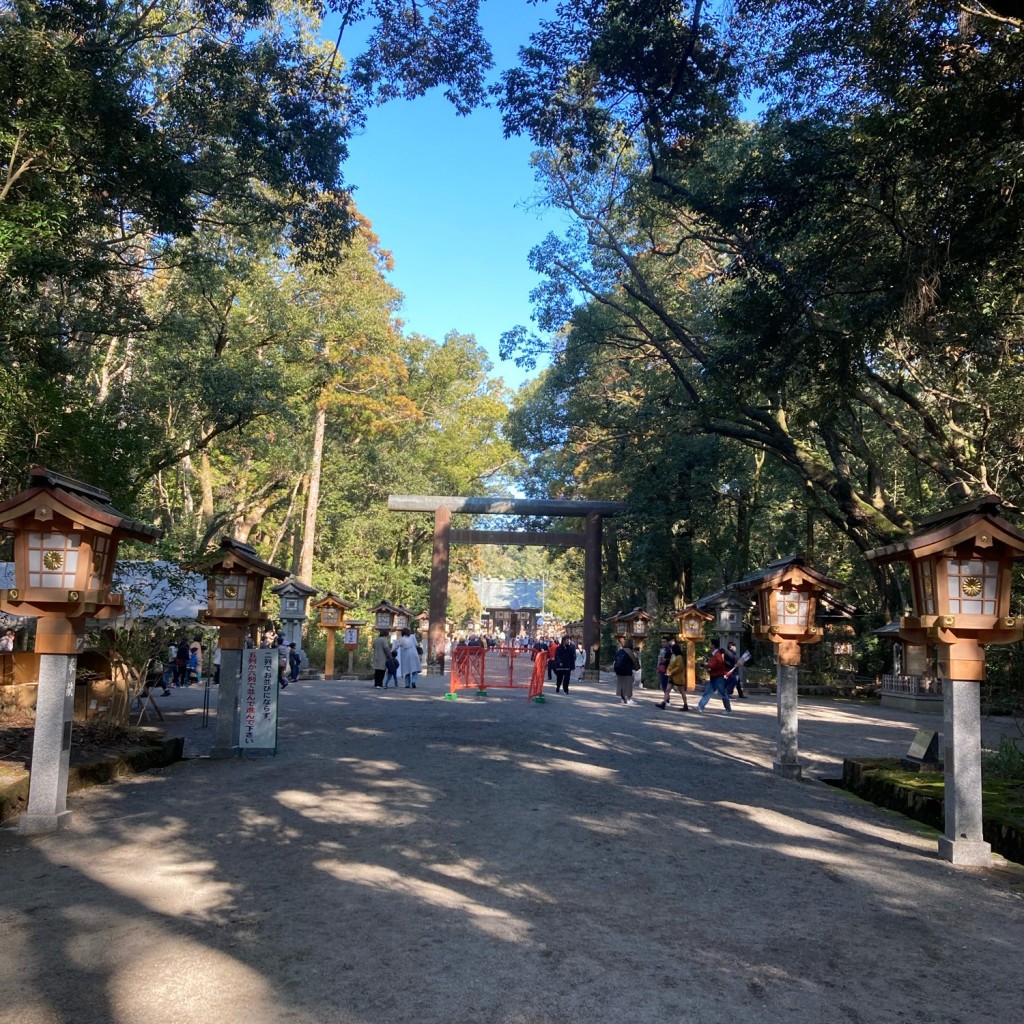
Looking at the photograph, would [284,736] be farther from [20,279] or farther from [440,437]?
[440,437]

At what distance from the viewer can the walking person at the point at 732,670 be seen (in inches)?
755

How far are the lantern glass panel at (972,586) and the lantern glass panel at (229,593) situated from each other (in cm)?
811

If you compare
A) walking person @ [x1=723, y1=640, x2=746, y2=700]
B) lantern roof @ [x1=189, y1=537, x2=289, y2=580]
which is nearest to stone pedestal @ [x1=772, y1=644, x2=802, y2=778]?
lantern roof @ [x1=189, y1=537, x2=289, y2=580]

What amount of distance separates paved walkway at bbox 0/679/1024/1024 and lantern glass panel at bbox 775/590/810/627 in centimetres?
198

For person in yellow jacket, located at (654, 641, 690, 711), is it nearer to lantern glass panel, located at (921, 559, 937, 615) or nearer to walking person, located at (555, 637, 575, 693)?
walking person, located at (555, 637, 575, 693)

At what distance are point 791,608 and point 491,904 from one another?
6.63 meters

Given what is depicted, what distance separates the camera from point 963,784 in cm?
655

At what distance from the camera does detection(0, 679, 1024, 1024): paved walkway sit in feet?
12.7

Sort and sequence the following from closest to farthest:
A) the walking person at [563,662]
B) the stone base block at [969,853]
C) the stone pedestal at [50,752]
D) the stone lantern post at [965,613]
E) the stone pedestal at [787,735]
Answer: the stone base block at [969,853]
the stone lantern post at [965,613]
the stone pedestal at [50,752]
the stone pedestal at [787,735]
the walking person at [563,662]

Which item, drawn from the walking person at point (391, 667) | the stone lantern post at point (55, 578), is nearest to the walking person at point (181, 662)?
the walking person at point (391, 667)

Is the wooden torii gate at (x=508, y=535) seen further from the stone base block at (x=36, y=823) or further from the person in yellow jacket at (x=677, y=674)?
the stone base block at (x=36, y=823)

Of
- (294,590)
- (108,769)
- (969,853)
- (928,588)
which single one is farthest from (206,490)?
(969,853)

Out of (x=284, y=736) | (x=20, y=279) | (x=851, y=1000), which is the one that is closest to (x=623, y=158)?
(x=20, y=279)

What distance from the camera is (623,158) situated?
17.9 meters
